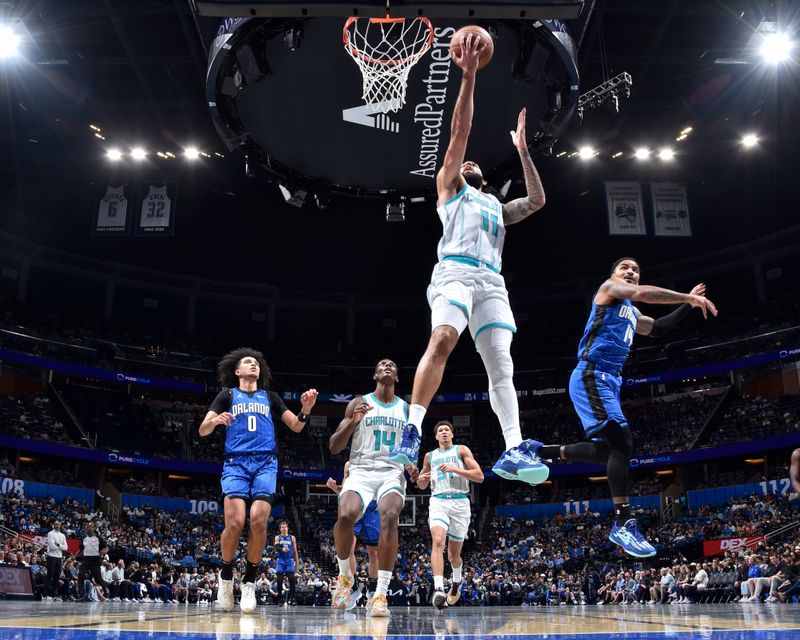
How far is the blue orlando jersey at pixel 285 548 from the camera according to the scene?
1430 centimetres

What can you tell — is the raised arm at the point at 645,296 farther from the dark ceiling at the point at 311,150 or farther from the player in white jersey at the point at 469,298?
the dark ceiling at the point at 311,150

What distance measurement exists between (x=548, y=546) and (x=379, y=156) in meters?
18.5

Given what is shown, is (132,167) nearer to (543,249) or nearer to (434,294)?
(543,249)

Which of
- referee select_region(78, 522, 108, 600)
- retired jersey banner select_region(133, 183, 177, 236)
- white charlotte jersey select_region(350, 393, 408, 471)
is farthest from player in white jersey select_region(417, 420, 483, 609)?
retired jersey banner select_region(133, 183, 177, 236)

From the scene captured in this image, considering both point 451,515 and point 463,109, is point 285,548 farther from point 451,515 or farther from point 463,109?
point 463,109

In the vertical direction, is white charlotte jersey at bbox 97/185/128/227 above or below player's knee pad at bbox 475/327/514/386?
above

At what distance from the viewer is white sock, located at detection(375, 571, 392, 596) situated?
21.2 ft

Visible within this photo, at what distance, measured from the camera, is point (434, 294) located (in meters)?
5.27

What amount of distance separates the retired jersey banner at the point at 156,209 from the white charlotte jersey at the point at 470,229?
19.8 m

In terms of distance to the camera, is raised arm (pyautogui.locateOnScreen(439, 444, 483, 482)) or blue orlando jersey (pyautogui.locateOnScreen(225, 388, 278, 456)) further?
raised arm (pyautogui.locateOnScreen(439, 444, 483, 482))

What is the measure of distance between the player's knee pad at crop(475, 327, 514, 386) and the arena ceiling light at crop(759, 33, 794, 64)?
15626 mm

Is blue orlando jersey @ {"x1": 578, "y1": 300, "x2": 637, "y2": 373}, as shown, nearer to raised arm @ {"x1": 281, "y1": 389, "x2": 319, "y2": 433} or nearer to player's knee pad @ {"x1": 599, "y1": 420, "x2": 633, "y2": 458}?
player's knee pad @ {"x1": 599, "y1": 420, "x2": 633, "y2": 458}

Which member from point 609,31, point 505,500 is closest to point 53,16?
point 609,31

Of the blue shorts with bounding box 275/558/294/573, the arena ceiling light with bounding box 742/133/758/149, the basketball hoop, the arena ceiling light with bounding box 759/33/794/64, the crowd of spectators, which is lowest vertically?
the blue shorts with bounding box 275/558/294/573
